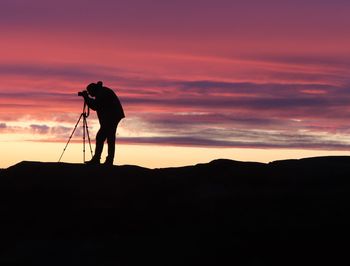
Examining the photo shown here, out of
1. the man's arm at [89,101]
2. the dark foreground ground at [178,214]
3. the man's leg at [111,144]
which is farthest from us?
the man's arm at [89,101]

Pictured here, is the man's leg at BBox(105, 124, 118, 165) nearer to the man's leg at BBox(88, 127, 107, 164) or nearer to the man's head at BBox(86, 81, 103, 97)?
the man's leg at BBox(88, 127, 107, 164)

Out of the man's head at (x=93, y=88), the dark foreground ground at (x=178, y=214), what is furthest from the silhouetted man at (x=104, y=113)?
the dark foreground ground at (x=178, y=214)

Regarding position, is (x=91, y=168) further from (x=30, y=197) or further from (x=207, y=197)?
(x=207, y=197)

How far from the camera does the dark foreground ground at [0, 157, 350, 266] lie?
26.6 metres

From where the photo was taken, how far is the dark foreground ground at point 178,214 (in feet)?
87.4

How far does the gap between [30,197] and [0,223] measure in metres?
1.43

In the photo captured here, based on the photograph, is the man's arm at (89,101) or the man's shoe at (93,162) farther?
the man's arm at (89,101)

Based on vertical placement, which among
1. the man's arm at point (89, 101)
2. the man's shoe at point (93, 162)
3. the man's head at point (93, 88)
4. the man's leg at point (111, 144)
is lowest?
the man's shoe at point (93, 162)

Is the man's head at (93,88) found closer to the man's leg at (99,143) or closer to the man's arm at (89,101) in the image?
the man's arm at (89,101)

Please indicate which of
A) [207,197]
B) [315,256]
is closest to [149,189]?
[207,197]

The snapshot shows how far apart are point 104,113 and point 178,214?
16.8 feet

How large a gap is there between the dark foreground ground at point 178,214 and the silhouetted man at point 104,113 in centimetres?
121

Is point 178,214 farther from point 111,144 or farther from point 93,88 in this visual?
point 93,88

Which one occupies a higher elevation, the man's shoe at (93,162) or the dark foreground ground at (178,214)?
the man's shoe at (93,162)
